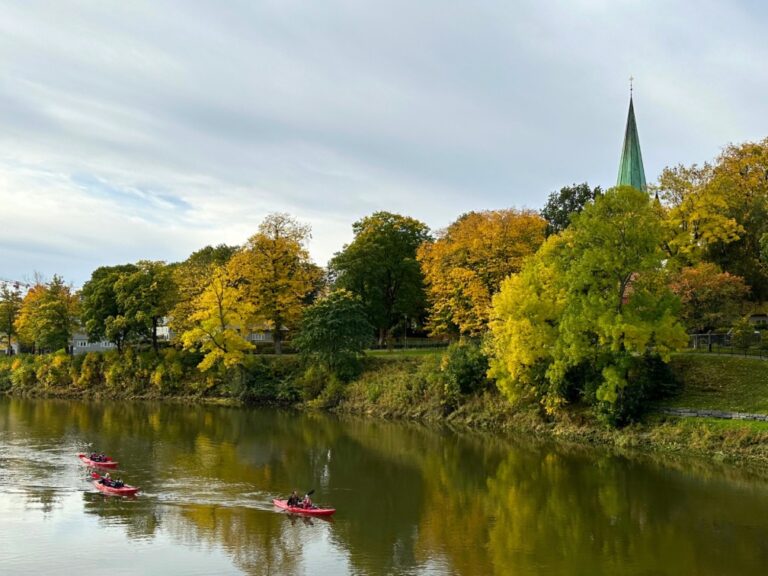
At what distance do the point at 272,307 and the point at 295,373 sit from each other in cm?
834

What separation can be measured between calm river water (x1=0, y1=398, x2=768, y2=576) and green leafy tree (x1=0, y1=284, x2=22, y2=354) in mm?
58802

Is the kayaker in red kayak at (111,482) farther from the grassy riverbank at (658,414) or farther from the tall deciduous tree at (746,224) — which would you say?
the tall deciduous tree at (746,224)

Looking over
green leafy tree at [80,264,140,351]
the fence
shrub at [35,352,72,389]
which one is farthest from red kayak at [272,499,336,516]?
shrub at [35,352,72,389]

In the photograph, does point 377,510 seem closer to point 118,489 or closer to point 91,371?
point 118,489

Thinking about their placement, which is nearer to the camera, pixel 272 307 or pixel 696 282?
pixel 696 282

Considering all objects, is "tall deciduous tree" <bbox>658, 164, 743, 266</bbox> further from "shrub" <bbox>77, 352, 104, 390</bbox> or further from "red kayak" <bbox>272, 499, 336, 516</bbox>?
"shrub" <bbox>77, 352, 104, 390</bbox>

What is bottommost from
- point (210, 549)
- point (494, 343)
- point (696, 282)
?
point (210, 549)

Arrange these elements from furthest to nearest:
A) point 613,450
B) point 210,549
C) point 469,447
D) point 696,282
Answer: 1. point 696,282
2. point 469,447
3. point 613,450
4. point 210,549

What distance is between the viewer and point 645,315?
139ft

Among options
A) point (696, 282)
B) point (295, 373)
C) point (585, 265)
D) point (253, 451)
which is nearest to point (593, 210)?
point (585, 265)

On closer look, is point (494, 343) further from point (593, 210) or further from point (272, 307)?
point (272, 307)

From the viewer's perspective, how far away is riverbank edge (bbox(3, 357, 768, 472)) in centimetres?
3850

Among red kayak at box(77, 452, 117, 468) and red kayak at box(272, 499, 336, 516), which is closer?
red kayak at box(272, 499, 336, 516)

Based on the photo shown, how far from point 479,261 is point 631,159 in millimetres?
34955
